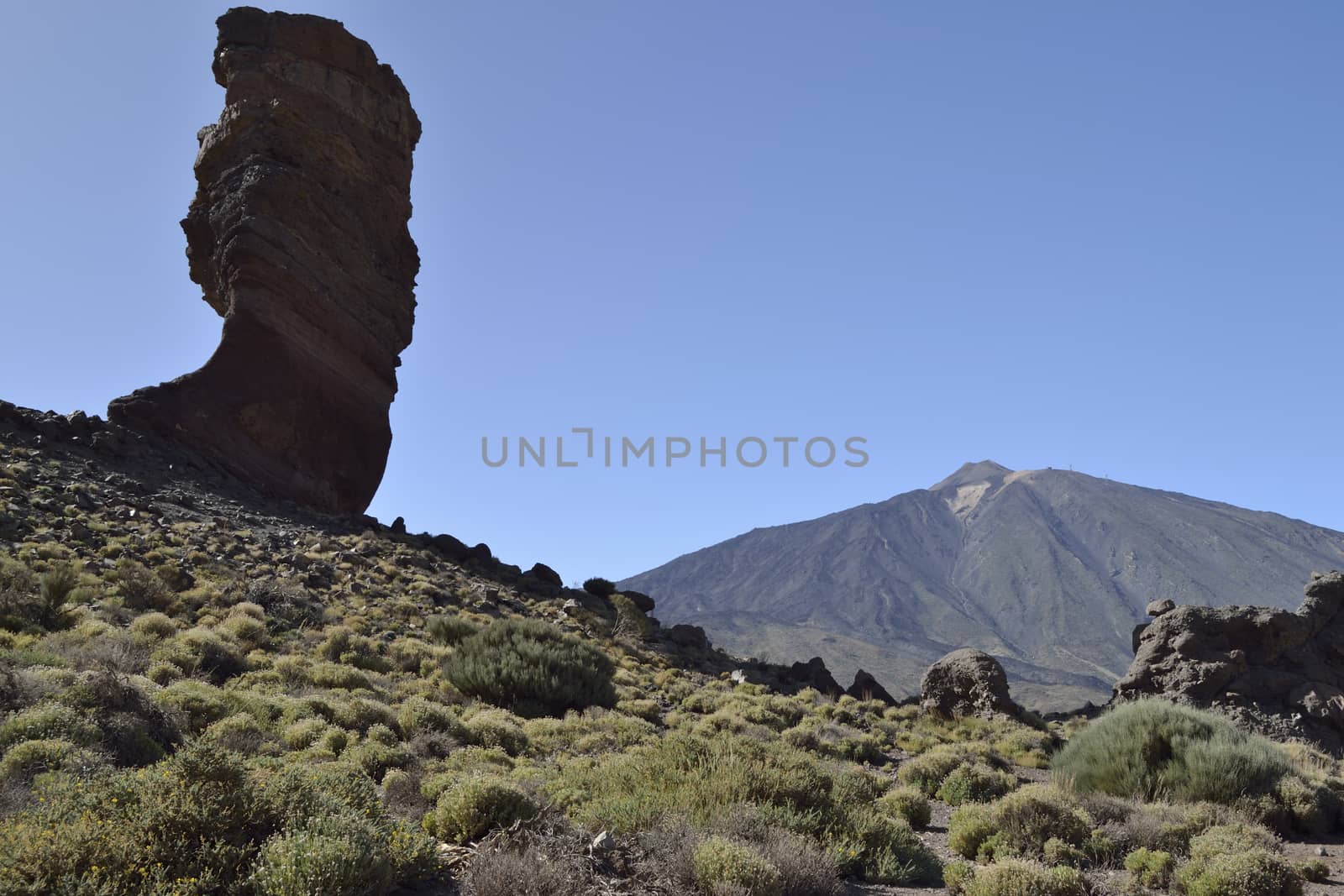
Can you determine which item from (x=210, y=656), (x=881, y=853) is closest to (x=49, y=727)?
(x=210, y=656)

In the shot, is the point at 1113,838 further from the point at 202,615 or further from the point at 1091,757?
the point at 202,615

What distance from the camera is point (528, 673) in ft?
48.2

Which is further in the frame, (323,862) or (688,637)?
(688,637)

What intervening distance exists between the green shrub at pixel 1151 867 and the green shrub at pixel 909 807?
102 inches

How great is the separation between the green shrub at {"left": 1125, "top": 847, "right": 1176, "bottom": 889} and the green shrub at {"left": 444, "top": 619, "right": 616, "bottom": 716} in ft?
30.4

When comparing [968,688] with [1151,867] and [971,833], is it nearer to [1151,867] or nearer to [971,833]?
[971,833]

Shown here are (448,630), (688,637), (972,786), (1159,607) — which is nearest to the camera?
(972,786)

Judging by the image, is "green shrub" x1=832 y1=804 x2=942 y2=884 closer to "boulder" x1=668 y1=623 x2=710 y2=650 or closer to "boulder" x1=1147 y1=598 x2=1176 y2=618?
"boulder" x1=668 y1=623 x2=710 y2=650

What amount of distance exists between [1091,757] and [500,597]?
14797 millimetres

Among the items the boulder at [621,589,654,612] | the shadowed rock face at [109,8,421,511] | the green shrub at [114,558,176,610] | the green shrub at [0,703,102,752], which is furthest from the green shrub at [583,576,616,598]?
the green shrub at [0,703,102,752]

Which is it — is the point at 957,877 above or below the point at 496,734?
below

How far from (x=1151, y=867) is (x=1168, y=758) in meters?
4.68

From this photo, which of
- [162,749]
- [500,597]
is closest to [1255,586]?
[500,597]

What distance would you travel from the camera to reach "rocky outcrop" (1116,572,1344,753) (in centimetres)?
1794
